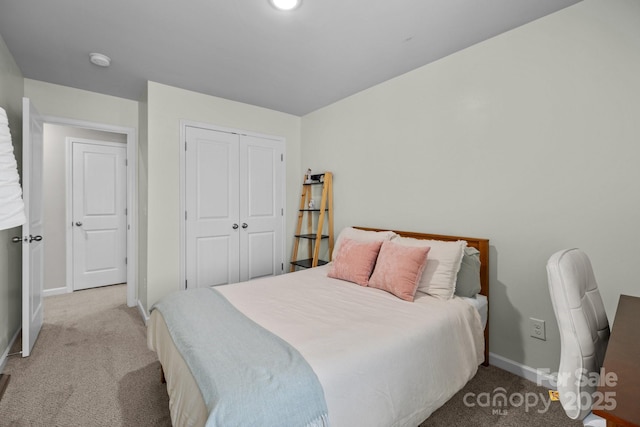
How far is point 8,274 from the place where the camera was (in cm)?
237

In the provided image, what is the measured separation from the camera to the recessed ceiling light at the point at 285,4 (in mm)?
1772

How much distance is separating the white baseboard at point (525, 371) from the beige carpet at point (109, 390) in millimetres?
47

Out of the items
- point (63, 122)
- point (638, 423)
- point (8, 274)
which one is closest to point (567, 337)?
point (638, 423)

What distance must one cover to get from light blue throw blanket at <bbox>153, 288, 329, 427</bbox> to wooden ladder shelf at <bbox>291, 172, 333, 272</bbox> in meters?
2.05

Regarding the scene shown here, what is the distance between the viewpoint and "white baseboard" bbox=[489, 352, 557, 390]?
197cm

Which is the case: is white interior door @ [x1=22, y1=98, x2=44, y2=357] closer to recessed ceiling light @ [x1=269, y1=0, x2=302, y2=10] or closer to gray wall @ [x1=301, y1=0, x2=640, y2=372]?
recessed ceiling light @ [x1=269, y1=0, x2=302, y2=10]

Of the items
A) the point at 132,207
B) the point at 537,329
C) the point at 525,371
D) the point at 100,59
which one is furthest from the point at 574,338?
the point at 132,207

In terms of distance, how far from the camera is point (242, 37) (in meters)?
2.16

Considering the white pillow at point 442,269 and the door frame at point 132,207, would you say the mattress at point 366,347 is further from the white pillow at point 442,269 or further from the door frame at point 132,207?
the door frame at point 132,207

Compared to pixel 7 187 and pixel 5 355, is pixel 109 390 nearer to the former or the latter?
pixel 5 355

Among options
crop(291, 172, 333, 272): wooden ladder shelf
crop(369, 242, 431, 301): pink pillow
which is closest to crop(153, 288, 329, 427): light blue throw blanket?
crop(369, 242, 431, 301): pink pillow

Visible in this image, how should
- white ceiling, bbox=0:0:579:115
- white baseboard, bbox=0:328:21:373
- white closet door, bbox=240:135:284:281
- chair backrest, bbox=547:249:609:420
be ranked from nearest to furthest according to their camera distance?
chair backrest, bbox=547:249:609:420 < white ceiling, bbox=0:0:579:115 < white baseboard, bbox=0:328:21:373 < white closet door, bbox=240:135:284:281

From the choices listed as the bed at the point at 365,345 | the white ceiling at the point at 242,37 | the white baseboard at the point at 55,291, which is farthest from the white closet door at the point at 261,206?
the white baseboard at the point at 55,291

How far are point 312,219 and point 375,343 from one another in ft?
8.85
